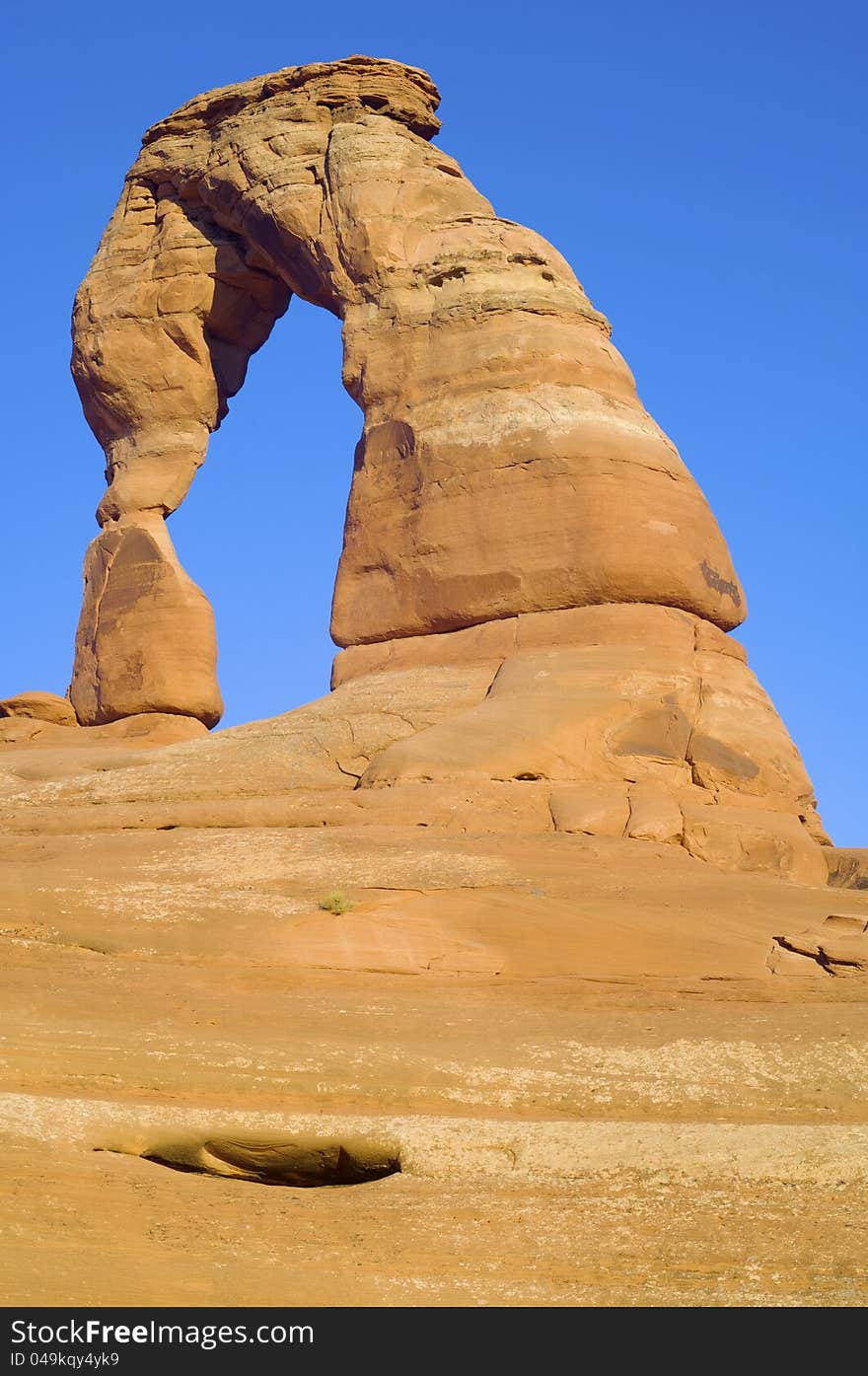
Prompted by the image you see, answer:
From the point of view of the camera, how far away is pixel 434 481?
21.2 meters

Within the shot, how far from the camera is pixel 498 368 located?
69.8ft

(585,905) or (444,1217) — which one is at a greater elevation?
(585,905)

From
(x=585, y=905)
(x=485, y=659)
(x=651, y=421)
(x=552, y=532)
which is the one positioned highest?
(x=651, y=421)

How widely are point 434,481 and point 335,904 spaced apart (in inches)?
326

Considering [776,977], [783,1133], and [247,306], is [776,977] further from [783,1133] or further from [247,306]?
[247,306]

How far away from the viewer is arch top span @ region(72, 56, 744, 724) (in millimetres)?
20312

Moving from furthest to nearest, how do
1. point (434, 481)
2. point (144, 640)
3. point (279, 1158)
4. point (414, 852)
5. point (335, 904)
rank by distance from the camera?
point (144, 640), point (434, 481), point (414, 852), point (335, 904), point (279, 1158)

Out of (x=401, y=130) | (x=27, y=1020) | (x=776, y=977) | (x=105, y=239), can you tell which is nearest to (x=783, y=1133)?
(x=776, y=977)

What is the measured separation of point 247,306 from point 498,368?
310 inches

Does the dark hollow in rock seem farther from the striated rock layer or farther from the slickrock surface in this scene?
the striated rock layer

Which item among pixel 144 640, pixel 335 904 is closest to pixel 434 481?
pixel 144 640

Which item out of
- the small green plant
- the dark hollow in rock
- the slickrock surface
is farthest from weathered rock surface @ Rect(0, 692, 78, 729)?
the dark hollow in rock

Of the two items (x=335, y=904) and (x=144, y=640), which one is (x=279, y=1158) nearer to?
(x=335, y=904)

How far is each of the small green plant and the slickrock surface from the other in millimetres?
28
